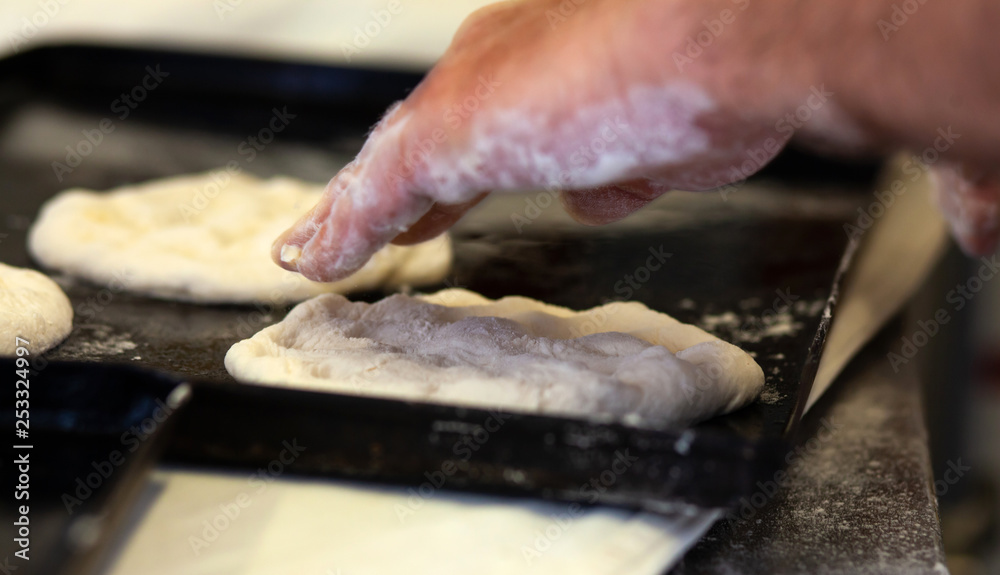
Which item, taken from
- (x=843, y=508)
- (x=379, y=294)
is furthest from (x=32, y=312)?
(x=843, y=508)

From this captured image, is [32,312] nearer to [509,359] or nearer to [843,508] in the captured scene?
[509,359]

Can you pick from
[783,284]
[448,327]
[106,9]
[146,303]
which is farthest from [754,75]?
[106,9]

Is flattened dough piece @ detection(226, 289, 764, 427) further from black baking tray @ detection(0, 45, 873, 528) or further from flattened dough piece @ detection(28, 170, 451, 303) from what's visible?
flattened dough piece @ detection(28, 170, 451, 303)

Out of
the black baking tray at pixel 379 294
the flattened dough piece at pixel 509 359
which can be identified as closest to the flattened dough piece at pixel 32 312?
the black baking tray at pixel 379 294

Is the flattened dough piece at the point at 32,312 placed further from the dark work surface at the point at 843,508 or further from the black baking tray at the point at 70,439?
the dark work surface at the point at 843,508

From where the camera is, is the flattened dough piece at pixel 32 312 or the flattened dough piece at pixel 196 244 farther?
the flattened dough piece at pixel 196 244

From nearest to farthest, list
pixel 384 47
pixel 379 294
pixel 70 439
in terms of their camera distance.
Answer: pixel 70 439 < pixel 379 294 < pixel 384 47
